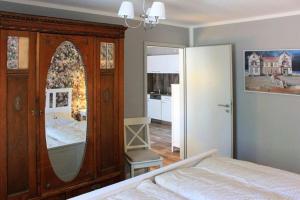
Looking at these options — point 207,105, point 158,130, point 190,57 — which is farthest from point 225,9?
point 158,130

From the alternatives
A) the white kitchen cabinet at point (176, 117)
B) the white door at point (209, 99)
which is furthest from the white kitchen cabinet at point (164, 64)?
the white door at point (209, 99)

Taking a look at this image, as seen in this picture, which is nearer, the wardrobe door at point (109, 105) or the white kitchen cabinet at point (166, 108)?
the wardrobe door at point (109, 105)

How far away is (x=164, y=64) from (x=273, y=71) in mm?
4233

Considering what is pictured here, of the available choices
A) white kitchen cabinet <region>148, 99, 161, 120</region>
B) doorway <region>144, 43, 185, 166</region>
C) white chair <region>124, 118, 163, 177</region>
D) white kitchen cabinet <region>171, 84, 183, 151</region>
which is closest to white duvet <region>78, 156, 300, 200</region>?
white chair <region>124, 118, 163, 177</region>

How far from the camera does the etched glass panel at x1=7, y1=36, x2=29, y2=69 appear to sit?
7.91ft

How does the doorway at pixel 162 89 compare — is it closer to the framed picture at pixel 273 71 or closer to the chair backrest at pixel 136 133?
the chair backrest at pixel 136 133

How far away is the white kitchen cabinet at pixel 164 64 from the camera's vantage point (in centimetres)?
746

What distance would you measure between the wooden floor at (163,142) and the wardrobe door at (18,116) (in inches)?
96.8

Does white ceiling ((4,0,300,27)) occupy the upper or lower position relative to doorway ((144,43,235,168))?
upper

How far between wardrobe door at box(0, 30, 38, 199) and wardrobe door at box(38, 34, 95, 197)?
9cm

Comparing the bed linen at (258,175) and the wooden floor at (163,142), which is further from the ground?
the bed linen at (258,175)

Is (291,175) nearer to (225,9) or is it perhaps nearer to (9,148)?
(225,9)

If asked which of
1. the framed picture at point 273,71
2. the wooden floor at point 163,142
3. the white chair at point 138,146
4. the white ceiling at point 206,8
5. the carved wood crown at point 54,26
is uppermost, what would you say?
the white ceiling at point 206,8

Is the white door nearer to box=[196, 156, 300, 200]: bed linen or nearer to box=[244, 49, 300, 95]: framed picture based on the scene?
box=[244, 49, 300, 95]: framed picture
